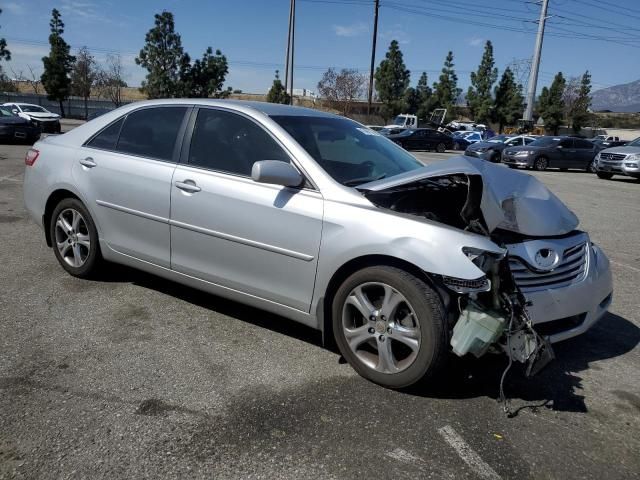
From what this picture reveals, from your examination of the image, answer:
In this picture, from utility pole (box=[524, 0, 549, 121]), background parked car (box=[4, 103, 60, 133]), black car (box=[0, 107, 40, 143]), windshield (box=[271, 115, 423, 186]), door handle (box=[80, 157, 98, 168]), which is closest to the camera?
windshield (box=[271, 115, 423, 186])

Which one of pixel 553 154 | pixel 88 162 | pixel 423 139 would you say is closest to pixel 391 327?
pixel 88 162

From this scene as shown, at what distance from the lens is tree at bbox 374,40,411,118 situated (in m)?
59.3

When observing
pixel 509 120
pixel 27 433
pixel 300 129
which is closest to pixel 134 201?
pixel 300 129

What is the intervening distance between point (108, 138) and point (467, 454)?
3.62 metres

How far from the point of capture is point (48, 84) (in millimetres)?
49469

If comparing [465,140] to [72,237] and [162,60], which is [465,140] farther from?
A: [72,237]

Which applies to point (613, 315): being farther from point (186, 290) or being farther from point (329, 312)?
point (186, 290)

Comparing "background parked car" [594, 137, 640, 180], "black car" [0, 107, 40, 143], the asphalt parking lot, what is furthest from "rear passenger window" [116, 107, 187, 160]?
"black car" [0, 107, 40, 143]

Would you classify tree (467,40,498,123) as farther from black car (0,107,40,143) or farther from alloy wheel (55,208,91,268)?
alloy wheel (55,208,91,268)

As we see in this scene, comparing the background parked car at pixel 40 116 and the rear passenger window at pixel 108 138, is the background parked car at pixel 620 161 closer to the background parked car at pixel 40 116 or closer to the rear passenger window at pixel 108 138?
the rear passenger window at pixel 108 138

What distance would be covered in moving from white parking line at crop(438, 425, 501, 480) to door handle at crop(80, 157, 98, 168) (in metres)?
3.33

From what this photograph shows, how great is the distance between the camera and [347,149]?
13.2 ft

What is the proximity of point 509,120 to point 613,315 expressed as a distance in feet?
208

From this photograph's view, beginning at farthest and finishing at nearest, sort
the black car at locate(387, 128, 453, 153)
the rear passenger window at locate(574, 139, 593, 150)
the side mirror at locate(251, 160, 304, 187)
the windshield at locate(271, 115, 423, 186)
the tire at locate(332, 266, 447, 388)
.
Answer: the black car at locate(387, 128, 453, 153)
the rear passenger window at locate(574, 139, 593, 150)
the windshield at locate(271, 115, 423, 186)
the side mirror at locate(251, 160, 304, 187)
the tire at locate(332, 266, 447, 388)
